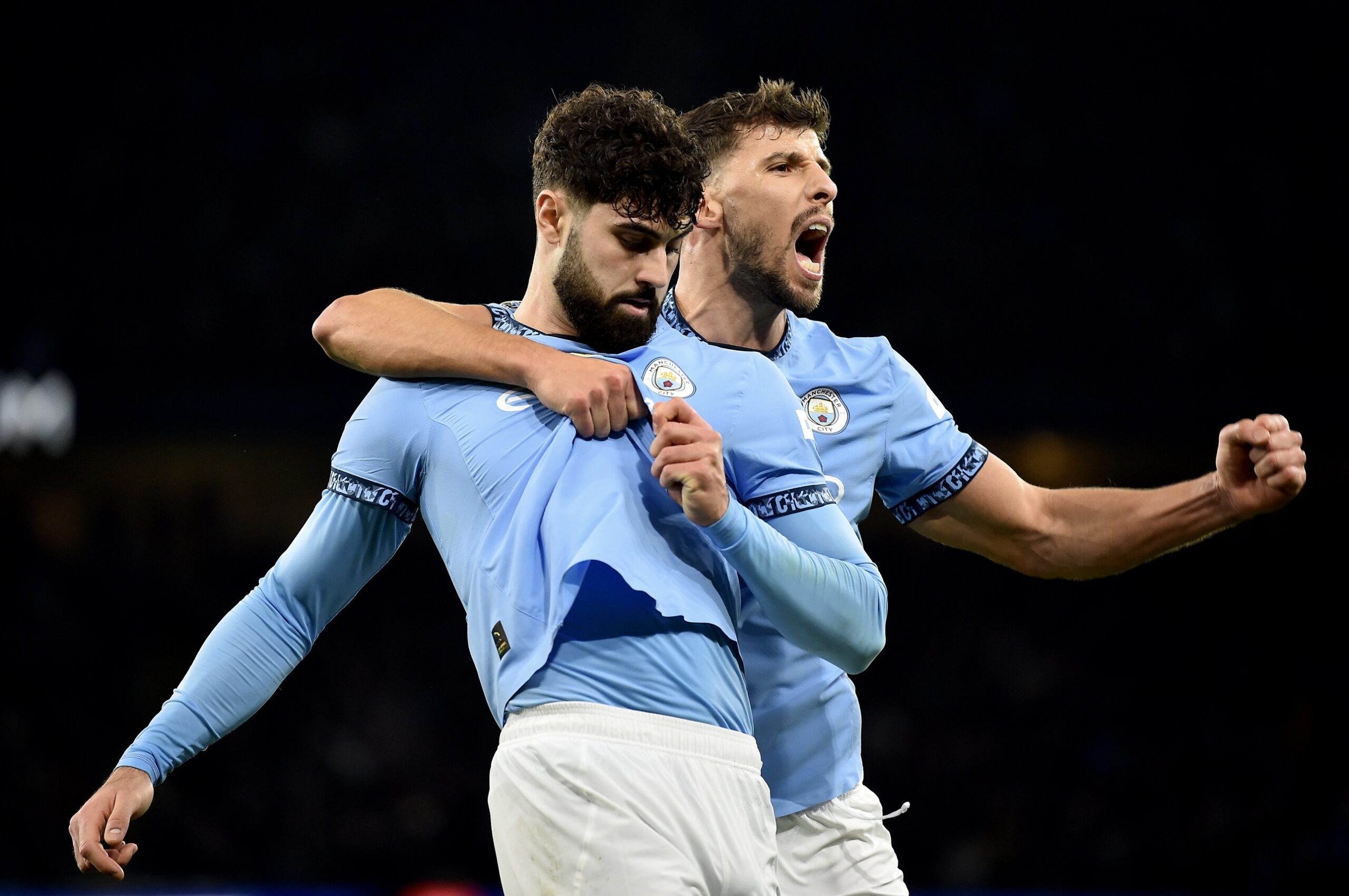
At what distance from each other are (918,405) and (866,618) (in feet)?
3.85

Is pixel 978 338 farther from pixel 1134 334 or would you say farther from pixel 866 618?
pixel 866 618

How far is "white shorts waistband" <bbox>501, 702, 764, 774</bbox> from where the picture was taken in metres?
1.75

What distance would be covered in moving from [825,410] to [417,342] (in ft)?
3.23

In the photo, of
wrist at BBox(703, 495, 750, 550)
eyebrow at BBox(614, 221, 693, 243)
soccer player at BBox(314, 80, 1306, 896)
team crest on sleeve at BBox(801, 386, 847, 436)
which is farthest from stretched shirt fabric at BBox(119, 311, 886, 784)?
team crest on sleeve at BBox(801, 386, 847, 436)

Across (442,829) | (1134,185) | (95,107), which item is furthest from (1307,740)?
(95,107)

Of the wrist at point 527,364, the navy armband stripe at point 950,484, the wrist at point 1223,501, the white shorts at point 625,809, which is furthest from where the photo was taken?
the navy armband stripe at point 950,484

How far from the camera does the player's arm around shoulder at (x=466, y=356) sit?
1908mm

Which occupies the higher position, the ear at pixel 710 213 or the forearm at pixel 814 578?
the ear at pixel 710 213

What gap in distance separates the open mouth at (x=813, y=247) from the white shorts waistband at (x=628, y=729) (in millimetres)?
1451

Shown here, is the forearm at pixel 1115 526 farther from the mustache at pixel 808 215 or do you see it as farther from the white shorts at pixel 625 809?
the white shorts at pixel 625 809

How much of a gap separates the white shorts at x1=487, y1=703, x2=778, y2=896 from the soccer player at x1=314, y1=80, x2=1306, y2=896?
69 cm

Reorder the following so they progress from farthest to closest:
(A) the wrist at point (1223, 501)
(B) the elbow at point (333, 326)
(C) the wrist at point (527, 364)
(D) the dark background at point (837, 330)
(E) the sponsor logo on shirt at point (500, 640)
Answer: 1. (D) the dark background at point (837, 330)
2. (A) the wrist at point (1223, 501)
3. (B) the elbow at point (333, 326)
4. (C) the wrist at point (527, 364)
5. (E) the sponsor logo on shirt at point (500, 640)

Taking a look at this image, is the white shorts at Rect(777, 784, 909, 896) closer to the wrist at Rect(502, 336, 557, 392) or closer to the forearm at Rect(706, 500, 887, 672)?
the forearm at Rect(706, 500, 887, 672)

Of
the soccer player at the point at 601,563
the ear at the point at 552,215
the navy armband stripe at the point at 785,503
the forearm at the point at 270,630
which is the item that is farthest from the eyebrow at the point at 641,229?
the forearm at the point at 270,630
